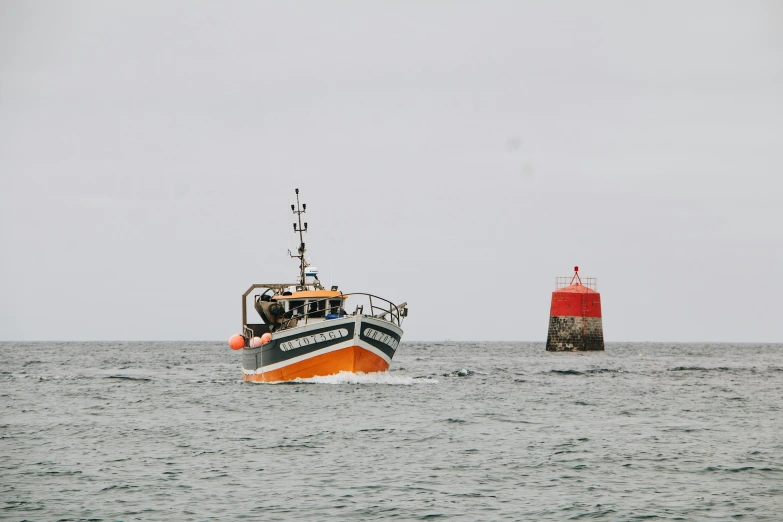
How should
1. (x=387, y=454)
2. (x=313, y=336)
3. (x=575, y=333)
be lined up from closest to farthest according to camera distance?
(x=387, y=454), (x=313, y=336), (x=575, y=333)

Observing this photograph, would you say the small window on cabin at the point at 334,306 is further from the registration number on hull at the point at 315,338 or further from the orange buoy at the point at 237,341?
the orange buoy at the point at 237,341

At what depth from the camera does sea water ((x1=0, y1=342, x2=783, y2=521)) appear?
17.1m

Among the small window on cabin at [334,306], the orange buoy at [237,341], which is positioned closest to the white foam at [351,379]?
the small window on cabin at [334,306]

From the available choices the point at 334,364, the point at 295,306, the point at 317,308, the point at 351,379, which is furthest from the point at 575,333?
the point at 334,364

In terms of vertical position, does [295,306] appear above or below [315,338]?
above

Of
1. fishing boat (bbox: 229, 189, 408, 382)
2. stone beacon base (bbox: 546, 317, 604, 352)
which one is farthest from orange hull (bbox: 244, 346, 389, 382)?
stone beacon base (bbox: 546, 317, 604, 352)

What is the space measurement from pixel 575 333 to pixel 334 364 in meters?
48.9

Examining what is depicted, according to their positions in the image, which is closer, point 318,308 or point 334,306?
point 318,308

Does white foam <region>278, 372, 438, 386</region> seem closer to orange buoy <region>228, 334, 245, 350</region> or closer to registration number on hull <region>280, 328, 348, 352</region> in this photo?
registration number on hull <region>280, 328, 348, 352</region>

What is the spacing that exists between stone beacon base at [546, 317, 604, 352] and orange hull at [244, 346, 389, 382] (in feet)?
153

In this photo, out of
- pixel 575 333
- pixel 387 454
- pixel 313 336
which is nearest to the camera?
pixel 387 454

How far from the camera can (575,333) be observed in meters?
83.7

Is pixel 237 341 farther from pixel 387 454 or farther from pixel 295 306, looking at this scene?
pixel 387 454

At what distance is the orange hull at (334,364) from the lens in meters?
38.2
